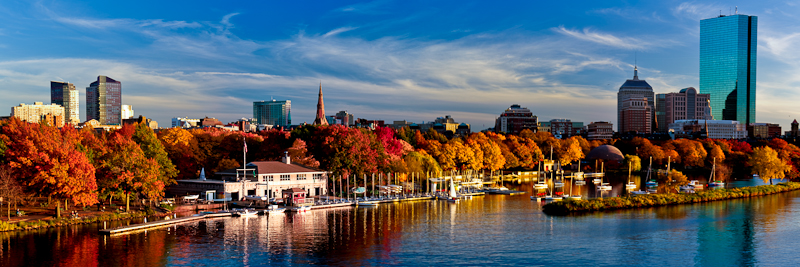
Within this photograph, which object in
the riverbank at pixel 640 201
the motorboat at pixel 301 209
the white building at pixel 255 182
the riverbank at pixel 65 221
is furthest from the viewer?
the white building at pixel 255 182

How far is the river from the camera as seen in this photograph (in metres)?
50.7

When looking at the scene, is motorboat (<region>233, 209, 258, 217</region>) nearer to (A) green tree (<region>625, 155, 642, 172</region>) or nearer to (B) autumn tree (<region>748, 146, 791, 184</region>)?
(B) autumn tree (<region>748, 146, 791, 184</region>)

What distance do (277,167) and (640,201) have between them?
171 ft

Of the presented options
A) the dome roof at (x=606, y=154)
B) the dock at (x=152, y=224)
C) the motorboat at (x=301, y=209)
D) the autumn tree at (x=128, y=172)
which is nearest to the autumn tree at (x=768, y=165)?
the dome roof at (x=606, y=154)

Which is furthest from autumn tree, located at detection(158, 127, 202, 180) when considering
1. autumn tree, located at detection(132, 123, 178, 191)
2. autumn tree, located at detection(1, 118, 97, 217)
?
autumn tree, located at detection(1, 118, 97, 217)

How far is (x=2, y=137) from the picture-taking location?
68000 millimetres

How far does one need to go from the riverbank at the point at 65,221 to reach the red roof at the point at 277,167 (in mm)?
17319

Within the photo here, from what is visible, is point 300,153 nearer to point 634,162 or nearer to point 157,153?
point 157,153

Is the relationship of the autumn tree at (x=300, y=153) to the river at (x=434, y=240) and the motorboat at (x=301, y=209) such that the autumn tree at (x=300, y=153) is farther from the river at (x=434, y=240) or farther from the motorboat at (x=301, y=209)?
the river at (x=434, y=240)

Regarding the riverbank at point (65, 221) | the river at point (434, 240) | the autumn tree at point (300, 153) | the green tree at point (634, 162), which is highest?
the autumn tree at point (300, 153)

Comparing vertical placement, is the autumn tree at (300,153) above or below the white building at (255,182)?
above

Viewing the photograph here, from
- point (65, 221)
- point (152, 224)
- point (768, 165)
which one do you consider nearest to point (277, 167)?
point (152, 224)

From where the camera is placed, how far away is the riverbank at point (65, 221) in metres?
60.6

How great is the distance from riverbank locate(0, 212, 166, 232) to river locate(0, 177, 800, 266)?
62.6 inches
